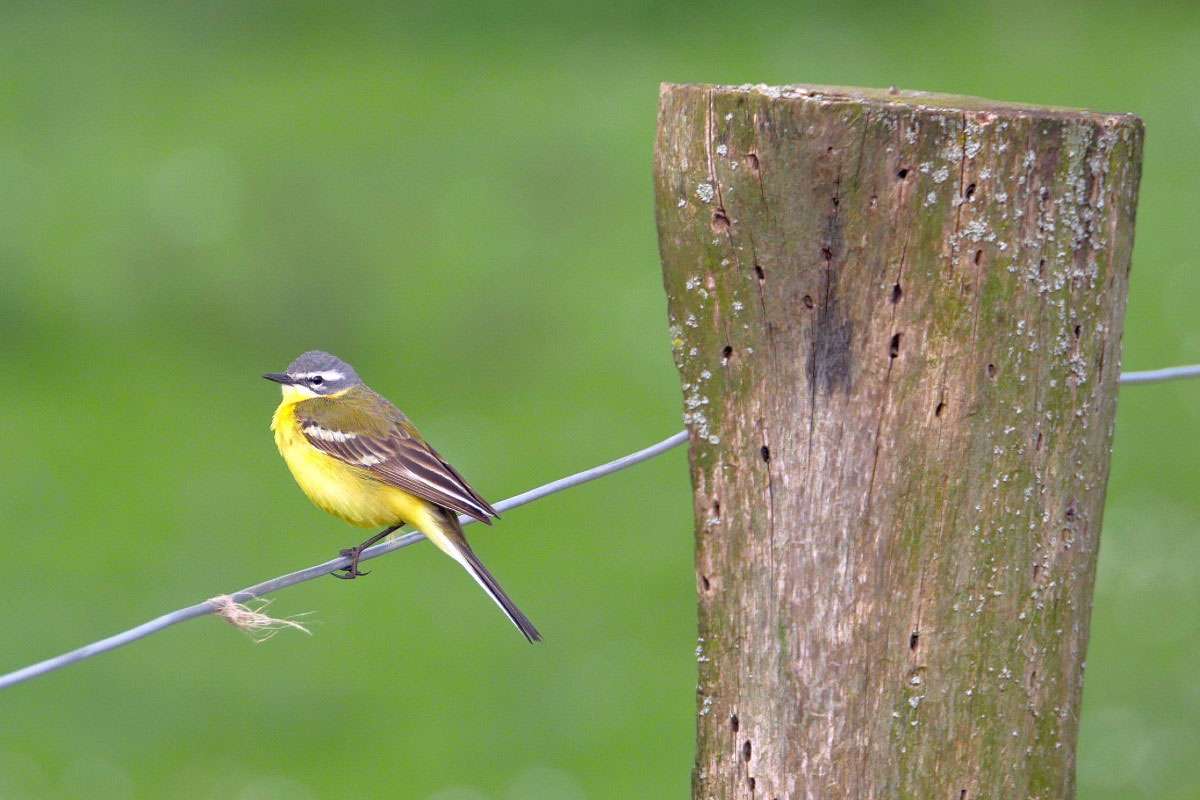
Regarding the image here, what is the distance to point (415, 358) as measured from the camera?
11.4m

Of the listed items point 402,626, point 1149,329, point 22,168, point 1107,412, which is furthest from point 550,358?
point 1107,412

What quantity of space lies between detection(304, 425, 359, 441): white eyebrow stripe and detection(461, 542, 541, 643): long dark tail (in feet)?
1.92

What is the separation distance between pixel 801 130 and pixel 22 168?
1164 cm

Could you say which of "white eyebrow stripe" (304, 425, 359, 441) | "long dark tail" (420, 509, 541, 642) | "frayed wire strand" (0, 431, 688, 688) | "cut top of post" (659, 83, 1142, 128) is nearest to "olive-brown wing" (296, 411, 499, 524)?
"white eyebrow stripe" (304, 425, 359, 441)

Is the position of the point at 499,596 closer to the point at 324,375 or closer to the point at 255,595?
the point at 255,595

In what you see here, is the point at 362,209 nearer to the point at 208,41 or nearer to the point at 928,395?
the point at 208,41

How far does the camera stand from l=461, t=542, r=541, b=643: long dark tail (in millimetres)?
5258

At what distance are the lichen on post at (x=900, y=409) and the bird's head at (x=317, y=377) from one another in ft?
10.2

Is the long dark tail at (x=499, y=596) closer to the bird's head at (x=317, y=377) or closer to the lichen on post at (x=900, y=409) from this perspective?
the bird's head at (x=317, y=377)

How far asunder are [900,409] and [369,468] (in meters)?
2.91

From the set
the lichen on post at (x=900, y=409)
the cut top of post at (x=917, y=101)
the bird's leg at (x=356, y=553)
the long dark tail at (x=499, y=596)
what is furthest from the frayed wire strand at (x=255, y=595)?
the cut top of post at (x=917, y=101)

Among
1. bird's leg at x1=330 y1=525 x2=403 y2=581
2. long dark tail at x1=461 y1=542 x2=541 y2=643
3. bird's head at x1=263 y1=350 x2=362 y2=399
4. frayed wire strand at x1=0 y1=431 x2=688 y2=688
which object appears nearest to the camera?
frayed wire strand at x1=0 y1=431 x2=688 y2=688

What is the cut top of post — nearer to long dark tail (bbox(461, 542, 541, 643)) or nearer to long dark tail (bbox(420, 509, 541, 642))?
long dark tail (bbox(461, 542, 541, 643))

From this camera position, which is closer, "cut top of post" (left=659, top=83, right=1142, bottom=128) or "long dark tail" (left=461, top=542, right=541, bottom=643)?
"cut top of post" (left=659, top=83, right=1142, bottom=128)
